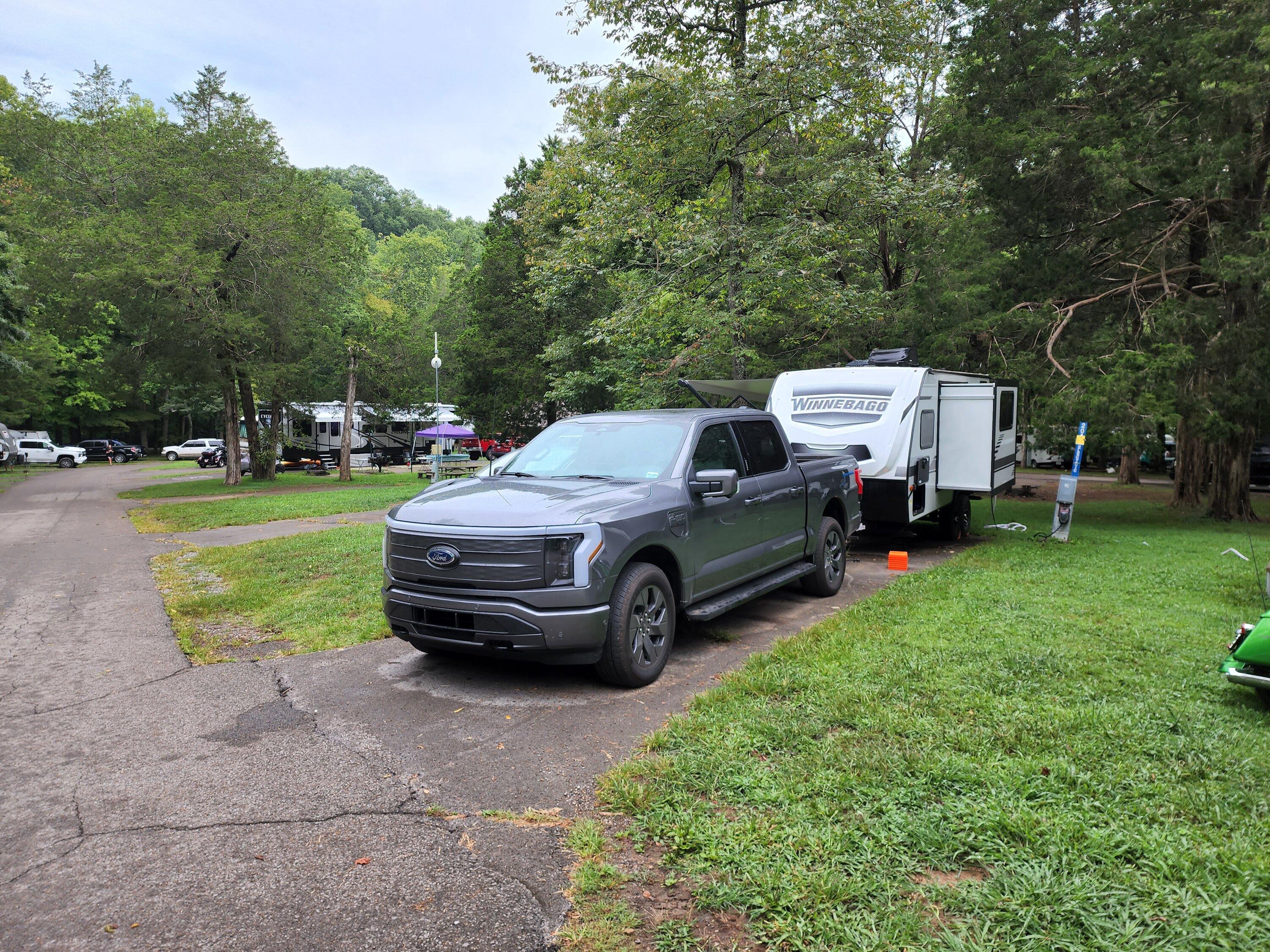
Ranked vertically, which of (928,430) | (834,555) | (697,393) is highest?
(697,393)

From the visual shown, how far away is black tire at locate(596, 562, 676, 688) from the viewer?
5066 millimetres

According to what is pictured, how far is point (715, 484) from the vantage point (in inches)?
228

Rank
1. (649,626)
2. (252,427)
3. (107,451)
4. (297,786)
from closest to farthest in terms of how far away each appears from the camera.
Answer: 1. (297,786)
2. (649,626)
3. (252,427)
4. (107,451)

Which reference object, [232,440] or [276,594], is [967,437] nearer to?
[276,594]

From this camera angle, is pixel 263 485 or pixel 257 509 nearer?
pixel 257 509

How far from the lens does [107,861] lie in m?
3.18

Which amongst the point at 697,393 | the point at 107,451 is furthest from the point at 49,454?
the point at 697,393

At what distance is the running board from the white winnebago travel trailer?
257 centimetres

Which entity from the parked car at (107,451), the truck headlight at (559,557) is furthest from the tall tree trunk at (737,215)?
the parked car at (107,451)

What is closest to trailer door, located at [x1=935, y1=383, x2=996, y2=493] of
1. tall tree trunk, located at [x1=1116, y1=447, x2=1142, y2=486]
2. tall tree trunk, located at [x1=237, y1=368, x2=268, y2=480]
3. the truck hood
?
the truck hood

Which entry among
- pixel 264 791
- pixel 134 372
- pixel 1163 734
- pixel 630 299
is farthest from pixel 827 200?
pixel 134 372

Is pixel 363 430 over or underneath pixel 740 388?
underneath

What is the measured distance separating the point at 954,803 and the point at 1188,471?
19060 mm

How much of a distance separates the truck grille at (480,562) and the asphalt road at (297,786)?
0.77 meters
